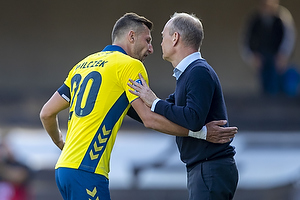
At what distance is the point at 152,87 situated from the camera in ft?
35.3

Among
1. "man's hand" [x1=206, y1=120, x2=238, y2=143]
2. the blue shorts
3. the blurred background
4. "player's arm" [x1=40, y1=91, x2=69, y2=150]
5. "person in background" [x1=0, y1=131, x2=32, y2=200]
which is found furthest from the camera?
the blurred background

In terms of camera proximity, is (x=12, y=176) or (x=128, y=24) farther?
(x=12, y=176)

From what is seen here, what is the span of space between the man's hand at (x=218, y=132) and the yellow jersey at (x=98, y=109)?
1.78 feet

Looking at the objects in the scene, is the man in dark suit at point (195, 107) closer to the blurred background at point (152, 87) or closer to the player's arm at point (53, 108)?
the player's arm at point (53, 108)

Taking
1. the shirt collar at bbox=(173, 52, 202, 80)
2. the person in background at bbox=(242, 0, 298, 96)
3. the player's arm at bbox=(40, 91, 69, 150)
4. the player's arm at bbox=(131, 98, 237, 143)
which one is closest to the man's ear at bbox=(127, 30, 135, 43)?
the shirt collar at bbox=(173, 52, 202, 80)

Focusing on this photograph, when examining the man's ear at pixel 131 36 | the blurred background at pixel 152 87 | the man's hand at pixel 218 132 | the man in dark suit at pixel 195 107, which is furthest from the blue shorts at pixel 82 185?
the blurred background at pixel 152 87

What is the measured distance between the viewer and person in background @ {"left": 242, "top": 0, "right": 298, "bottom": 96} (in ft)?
30.2

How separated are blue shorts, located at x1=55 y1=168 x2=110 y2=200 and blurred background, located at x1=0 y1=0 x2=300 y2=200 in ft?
16.0

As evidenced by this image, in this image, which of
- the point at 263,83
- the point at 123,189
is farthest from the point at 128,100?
the point at 263,83

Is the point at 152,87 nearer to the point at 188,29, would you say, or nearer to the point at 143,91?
the point at 188,29

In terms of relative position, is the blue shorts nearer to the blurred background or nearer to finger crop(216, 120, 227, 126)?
finger crop(216, 120, 227, 126)

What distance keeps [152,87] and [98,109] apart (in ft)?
23.5

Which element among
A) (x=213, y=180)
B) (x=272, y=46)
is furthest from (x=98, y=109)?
(x=272, y=46)

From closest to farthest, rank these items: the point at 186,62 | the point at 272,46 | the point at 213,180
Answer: the point at 213,180 < the point at 186,62 < the point at 272,46
